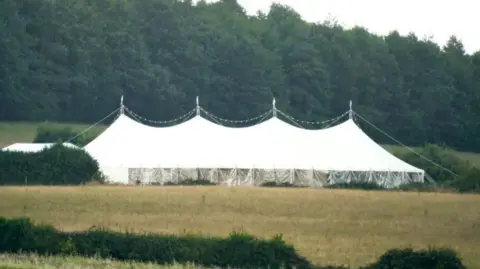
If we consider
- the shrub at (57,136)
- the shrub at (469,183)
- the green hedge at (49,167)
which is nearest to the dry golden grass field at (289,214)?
the green hedge at (49,167)

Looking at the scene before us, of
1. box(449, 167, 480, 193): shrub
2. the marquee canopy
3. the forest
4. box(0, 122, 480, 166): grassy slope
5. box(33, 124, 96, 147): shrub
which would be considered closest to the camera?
box(449, 167, 480, 193): shrub

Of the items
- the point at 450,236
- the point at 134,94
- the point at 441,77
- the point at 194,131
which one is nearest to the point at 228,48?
the point at 134,94

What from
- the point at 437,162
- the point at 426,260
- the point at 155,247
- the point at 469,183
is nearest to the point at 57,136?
the point at 437,162

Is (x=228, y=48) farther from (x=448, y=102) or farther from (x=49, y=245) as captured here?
(x=49, y=245)

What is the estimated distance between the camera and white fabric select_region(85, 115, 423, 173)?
172 ft

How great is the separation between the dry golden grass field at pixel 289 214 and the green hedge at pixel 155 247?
190cm

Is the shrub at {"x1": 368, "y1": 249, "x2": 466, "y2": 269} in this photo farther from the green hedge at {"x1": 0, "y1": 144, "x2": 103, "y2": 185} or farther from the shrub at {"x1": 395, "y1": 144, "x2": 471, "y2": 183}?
the shrub at {"x1": 395, "y1": 144, "x2": 471, "y2": 183}

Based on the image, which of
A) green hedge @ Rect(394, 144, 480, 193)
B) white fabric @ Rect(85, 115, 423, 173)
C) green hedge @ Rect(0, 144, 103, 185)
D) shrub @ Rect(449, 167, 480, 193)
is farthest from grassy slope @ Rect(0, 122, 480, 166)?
shrub @ Rect(449, 167, 480, 193)

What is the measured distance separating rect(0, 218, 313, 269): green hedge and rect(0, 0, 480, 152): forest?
48436mm

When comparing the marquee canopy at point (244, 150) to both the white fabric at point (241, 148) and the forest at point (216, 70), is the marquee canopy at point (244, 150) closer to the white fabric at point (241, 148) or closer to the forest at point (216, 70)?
the white fabric at point (241, 148)

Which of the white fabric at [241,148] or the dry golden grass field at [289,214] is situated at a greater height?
the white fabric at [241,148]

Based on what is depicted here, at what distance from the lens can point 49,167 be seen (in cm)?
4994

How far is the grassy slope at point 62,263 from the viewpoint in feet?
74.3

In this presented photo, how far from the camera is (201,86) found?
86375 millimetres
